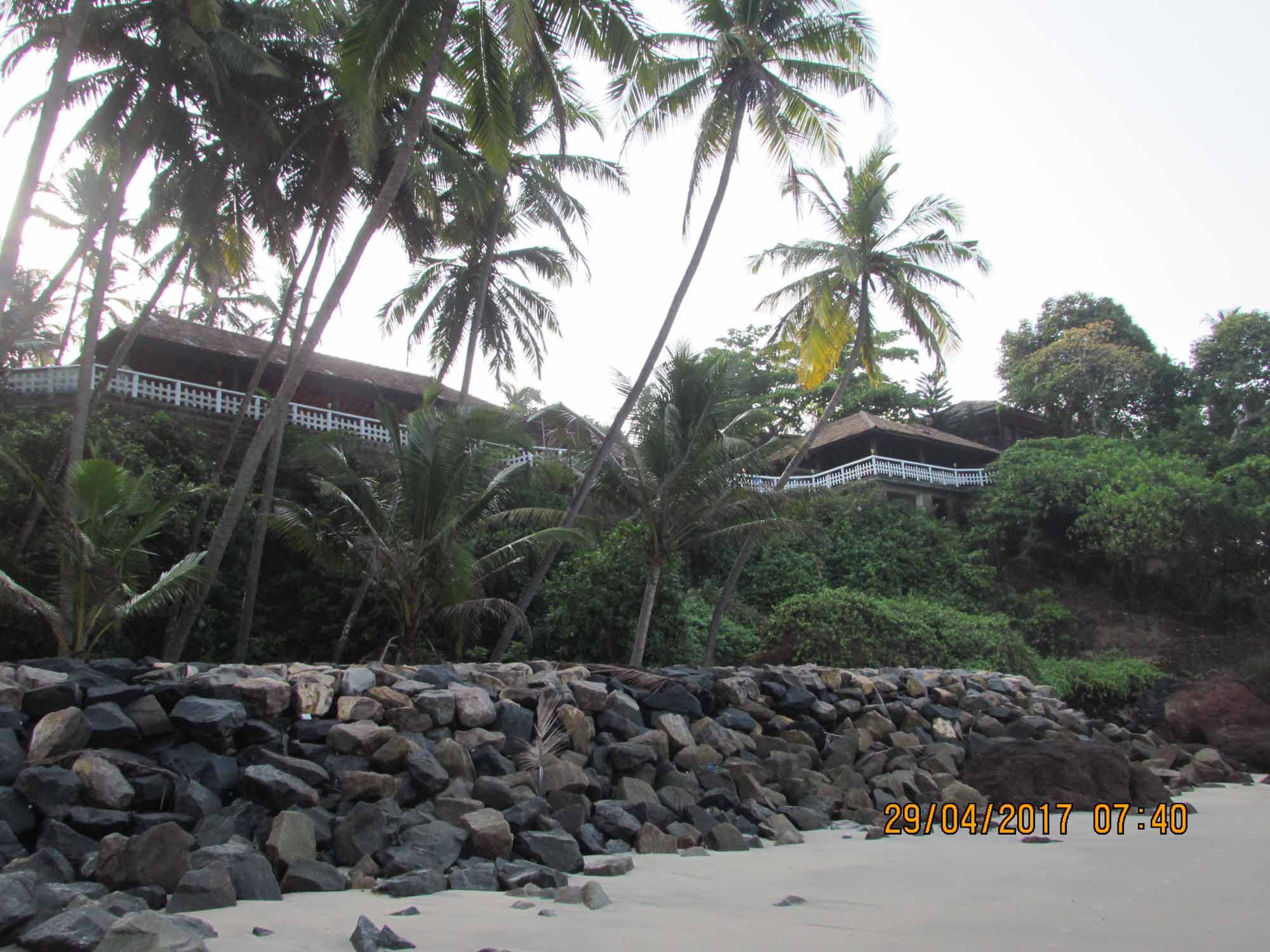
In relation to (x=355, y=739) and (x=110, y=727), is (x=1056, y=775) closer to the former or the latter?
(x=355, y=739)

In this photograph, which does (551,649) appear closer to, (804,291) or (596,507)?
(596,507)

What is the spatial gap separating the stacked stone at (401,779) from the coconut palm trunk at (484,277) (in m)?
7.13

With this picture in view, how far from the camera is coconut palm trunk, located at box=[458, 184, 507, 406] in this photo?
14094mm

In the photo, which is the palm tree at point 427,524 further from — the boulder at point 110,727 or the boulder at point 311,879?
the boulder at point 311,879

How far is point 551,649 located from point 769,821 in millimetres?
7791

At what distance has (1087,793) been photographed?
7859 millimetres

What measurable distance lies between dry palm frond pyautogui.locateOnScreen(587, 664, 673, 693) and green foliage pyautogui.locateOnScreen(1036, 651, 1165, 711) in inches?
387

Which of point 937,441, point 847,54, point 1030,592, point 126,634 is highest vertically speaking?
point 847,54

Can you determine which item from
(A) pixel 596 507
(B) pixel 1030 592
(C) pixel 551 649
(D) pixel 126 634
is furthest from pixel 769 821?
(B) pixel 1030 592

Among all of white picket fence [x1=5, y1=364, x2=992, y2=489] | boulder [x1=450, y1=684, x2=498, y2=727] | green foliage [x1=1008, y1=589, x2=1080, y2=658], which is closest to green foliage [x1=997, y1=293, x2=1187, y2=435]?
white picket fence [x1=5, y1=364, x2=992, y2=489]

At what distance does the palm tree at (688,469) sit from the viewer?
11.7 meters

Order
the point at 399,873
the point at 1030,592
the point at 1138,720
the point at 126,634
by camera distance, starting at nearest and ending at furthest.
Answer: the point at 399,873
the point at 126,634
the point at 1138,720
the point at 1030,592

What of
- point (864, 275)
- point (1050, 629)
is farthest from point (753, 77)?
point (1050, 629)
